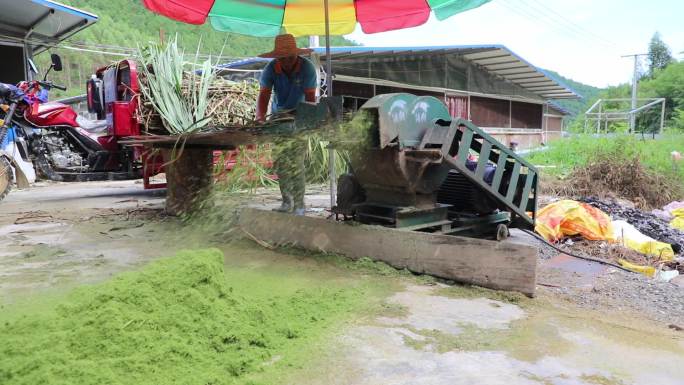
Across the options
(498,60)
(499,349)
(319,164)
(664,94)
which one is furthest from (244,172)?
(664,94)

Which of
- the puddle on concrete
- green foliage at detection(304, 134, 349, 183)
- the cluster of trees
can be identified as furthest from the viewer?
the cluster of trees

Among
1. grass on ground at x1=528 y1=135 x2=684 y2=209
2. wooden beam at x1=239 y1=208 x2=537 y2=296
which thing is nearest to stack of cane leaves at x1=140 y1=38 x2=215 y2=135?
wooden beam at x1=239 y1=208 x2=537 y2=296

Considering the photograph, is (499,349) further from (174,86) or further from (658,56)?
(658,56)

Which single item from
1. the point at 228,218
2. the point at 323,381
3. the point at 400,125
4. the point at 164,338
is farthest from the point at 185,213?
the point at 323,381

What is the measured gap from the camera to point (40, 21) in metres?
10.8

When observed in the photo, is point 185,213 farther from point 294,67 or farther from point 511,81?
point 511,81

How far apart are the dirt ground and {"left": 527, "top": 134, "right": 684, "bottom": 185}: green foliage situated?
205 inches

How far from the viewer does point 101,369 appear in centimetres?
174

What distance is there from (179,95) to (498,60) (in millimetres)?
13028

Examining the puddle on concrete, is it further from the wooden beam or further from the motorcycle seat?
the motorcycle seat

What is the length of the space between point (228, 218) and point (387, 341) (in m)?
3.42

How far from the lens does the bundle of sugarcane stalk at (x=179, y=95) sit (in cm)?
562

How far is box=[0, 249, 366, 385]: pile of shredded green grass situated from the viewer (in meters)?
1.76

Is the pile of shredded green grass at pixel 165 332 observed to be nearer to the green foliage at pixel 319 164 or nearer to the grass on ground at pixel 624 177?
the green foliage at pixel 319 164
